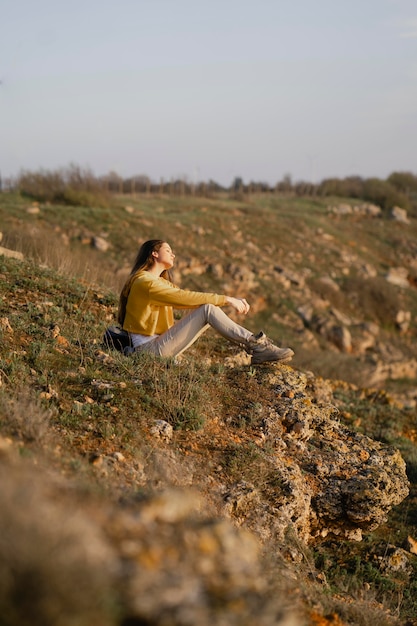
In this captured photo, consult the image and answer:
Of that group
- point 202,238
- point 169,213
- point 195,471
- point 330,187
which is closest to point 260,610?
point 195,471

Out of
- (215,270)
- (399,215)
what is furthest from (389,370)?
(399,215)

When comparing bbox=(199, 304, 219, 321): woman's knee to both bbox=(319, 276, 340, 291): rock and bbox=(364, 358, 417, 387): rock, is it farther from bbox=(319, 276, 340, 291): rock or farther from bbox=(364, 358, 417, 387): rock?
bbox=(319, 276, 340, 291): rock

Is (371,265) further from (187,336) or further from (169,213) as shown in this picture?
(187,336)

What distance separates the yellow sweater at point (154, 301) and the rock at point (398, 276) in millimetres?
20202

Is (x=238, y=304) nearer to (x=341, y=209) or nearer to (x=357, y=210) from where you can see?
(x=341, y=209)

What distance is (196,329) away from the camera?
19.2ft

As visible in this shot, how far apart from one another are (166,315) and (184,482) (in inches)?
82.3

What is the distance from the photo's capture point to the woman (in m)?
5.81

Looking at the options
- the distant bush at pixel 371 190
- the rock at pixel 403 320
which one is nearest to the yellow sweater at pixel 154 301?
the rock at pixel 403 320

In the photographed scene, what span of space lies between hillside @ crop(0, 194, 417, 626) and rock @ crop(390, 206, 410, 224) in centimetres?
2330

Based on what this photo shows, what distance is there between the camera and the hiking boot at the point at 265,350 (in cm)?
601

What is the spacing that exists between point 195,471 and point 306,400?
5.90 ft

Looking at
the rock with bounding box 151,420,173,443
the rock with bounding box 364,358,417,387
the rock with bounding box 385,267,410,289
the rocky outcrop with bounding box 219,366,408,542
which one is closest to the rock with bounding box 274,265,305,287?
the rock with bounding box 364,358,417,387

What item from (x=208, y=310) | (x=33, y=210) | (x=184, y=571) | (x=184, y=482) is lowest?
(x=184, y=482)
